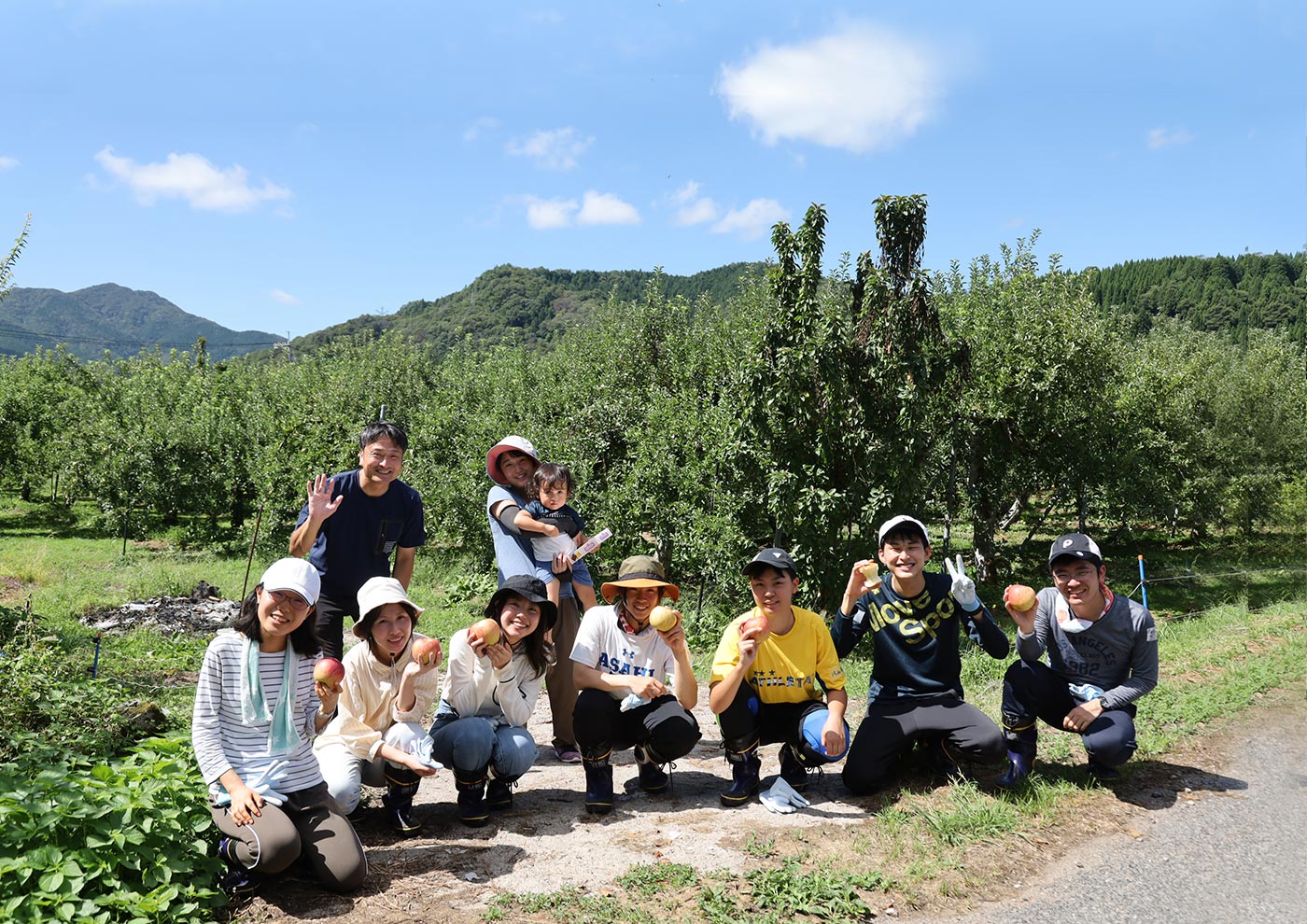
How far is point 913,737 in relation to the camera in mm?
4605

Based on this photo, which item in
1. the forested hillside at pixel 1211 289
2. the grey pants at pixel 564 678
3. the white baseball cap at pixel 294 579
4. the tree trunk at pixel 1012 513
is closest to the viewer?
the white baseball cap at pixel 294 579

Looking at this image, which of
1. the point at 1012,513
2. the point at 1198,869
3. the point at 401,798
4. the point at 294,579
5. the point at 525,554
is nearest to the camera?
the point at 294,579

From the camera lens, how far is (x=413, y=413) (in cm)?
2156

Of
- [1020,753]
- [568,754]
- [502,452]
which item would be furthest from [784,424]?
[1020,753]

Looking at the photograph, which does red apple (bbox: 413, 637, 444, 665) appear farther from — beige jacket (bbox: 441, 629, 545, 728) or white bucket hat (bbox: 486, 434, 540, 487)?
white bucket hat (bbox: 486, 434, 540, 487)

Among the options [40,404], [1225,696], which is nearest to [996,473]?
[1225,696]

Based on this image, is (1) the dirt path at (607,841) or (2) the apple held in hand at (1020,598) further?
(2) the apple held in hand at (1020,598)

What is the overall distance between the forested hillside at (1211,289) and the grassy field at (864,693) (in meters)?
67.3

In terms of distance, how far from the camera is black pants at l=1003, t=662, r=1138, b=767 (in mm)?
4535

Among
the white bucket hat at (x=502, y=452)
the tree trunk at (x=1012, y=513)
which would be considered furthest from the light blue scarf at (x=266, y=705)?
the tree trunk at (x=1012, y=513)

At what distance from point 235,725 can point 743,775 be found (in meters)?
2.63

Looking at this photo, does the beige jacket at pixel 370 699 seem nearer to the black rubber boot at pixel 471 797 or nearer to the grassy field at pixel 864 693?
the black rubber boot at pixel 471 797

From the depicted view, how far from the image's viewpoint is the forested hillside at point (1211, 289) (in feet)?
240

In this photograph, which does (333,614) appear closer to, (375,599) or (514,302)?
(375,599)
